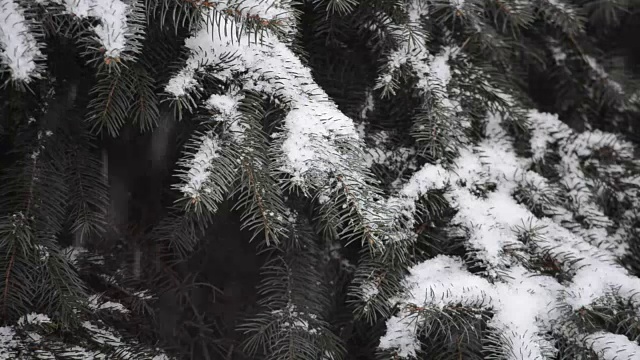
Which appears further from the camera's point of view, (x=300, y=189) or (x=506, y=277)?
(x=300, y=189)

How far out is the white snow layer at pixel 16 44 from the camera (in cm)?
70

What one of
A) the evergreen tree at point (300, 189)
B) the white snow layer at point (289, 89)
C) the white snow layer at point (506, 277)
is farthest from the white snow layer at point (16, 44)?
the white snow layer at point (506, 277)

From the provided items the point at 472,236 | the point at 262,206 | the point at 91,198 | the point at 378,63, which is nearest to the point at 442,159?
the point at 472,236

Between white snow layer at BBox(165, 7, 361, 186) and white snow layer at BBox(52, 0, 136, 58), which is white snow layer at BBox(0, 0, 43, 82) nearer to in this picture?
white snow layer at BBox(52, 0, 136, 58)

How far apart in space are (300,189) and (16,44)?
58 centimetres

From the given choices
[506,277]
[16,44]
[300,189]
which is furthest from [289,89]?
[506,277]

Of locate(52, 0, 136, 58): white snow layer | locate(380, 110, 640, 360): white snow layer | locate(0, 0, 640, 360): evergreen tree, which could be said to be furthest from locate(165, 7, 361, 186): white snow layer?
locate(380, 110, 640, 360): white snow layer

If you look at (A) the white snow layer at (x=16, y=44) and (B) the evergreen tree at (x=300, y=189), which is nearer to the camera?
(A) the white snow layer at (x=16, y=44)

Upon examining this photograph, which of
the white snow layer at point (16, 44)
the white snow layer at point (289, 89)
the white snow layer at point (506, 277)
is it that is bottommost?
the white snow layer at point (506, 277)

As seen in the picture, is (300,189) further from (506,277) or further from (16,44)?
(16,44)

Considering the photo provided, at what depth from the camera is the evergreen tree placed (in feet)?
2.74

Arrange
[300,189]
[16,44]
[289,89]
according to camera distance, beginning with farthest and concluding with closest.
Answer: [300,189] < [289,89] < [16,44]

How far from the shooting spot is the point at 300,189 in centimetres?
108

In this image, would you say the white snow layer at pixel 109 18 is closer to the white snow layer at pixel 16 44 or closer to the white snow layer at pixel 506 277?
the white snow layer at pixel 16 44
